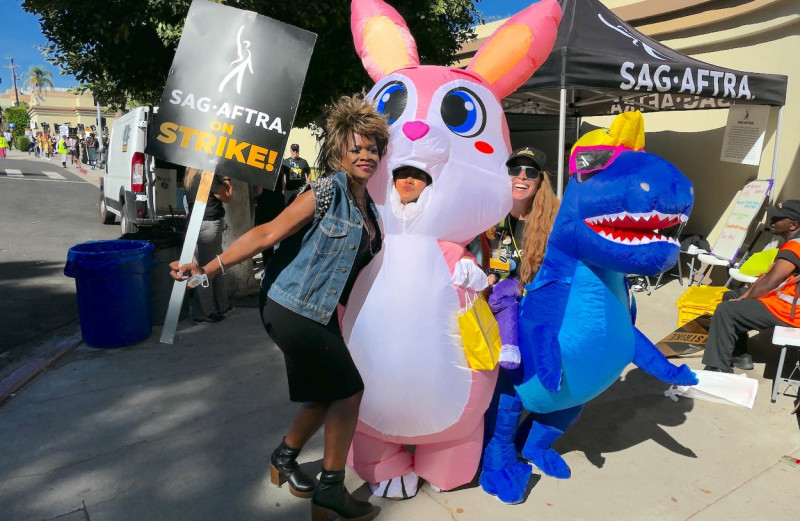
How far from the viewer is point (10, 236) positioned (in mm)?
9570

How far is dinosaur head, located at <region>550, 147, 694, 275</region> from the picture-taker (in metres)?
2.19

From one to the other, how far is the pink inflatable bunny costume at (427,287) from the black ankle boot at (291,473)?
24cm

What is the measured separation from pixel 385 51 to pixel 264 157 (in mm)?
864

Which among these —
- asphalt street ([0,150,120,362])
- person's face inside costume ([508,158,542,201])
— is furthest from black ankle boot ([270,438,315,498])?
asphalt street ([0,150,120,362])

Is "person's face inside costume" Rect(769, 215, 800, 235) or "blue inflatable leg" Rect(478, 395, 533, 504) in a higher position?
"person's face inside costume" Rect(769, 215, 800, 235)

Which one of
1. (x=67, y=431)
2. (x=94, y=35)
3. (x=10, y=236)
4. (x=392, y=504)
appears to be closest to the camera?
(x=392, y=504)

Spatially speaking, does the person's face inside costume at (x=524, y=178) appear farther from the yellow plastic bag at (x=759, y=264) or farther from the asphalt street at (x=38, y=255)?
the asphalt street at (x=38, y=255)

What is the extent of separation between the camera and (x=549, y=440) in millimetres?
2895

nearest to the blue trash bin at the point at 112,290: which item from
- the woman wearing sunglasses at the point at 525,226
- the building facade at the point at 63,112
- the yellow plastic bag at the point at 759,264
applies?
the woman wearing sunglasses at the point at 525,226

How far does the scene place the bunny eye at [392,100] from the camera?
249 cm

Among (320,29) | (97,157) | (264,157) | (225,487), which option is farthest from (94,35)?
(97,157)

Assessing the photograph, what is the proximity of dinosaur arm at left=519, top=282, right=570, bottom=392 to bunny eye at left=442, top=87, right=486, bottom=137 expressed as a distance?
84 centimetres

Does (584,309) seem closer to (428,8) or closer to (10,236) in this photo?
(428,8)

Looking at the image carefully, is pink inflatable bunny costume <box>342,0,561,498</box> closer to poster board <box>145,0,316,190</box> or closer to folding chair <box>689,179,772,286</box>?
poster board <box>145,0,316,190</box>
